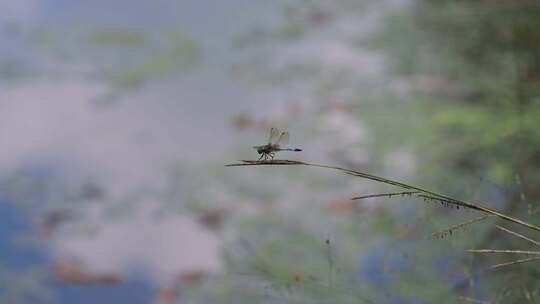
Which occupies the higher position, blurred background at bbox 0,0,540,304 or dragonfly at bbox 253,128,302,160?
blurred background at bbox 0,0,540,304

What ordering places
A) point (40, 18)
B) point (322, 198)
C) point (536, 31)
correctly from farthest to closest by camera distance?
1. point (40, 18)
2. point (322, 198)
3. point (536, 31)

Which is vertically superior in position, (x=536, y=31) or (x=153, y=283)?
(x=536, y=31)

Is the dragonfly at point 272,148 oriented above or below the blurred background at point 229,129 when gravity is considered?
below

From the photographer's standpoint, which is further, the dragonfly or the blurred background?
the blurred background

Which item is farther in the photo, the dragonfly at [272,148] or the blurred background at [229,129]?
the blurred background at [229,129]

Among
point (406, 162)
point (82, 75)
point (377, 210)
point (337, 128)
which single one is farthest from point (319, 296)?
point (82, 75)

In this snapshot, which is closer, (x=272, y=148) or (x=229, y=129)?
(x=272, y=148)

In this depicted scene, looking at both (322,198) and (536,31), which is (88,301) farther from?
(536,31)

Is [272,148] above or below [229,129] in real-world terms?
below
